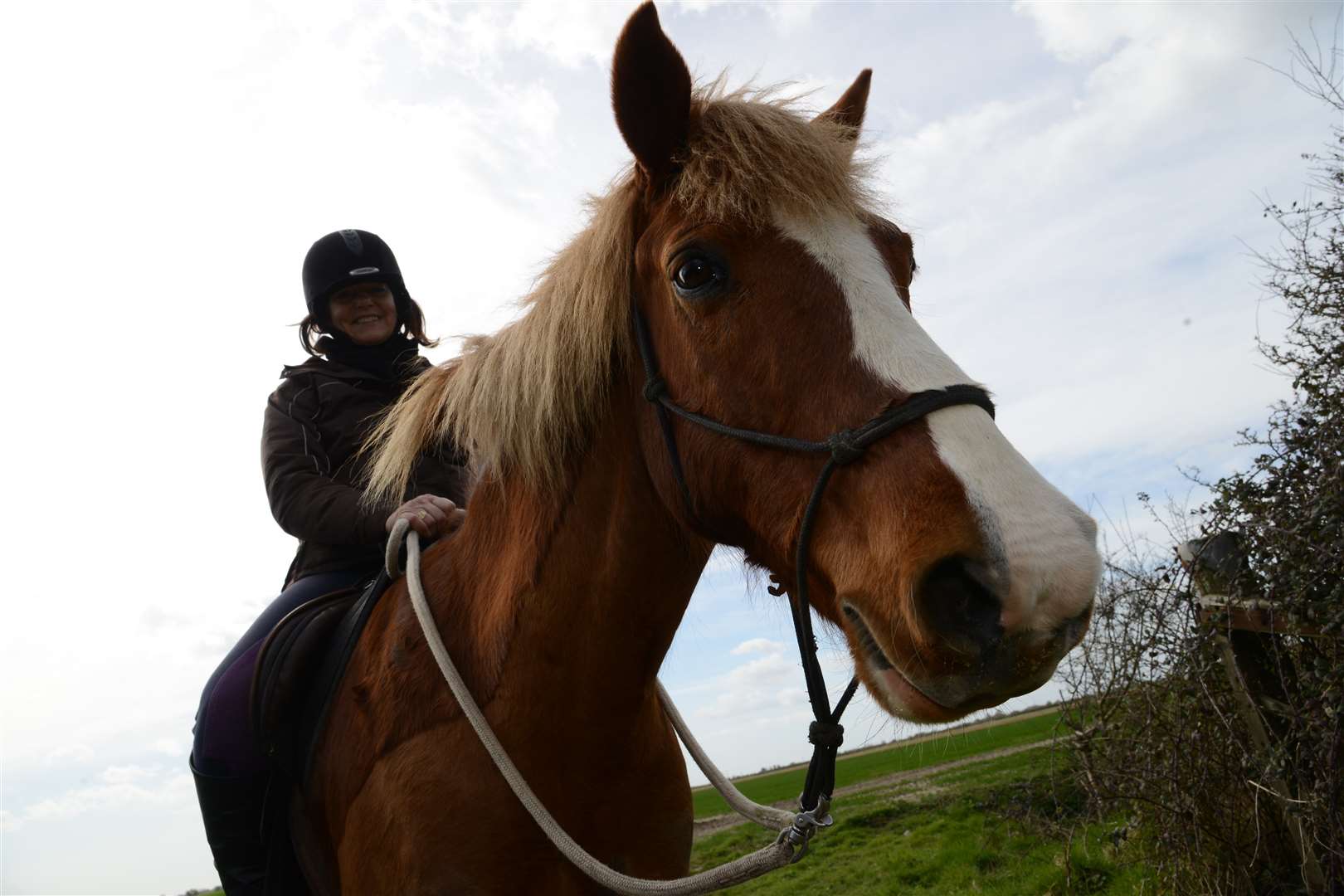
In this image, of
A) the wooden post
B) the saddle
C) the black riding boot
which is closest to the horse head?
the saddle

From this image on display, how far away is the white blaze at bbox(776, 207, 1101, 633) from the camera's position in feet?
4.56

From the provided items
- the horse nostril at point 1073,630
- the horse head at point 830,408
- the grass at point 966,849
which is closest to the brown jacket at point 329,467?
the horse head at point 830,408

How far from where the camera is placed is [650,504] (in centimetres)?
218

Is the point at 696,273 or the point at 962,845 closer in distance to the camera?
the point at 696,273

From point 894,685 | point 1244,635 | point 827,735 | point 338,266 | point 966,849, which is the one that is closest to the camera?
point 894,685

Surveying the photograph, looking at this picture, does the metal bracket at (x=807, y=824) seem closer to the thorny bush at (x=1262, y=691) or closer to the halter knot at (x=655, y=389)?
the halter knot at (x=655, y=389)

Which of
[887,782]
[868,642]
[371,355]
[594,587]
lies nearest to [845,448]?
[868,642]

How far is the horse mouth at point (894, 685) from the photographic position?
5.13ft

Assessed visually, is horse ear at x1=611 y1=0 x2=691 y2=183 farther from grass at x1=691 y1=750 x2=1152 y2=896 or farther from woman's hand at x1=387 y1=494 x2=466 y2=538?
grass at x1=691 y1=750 x2=1152 y2=896

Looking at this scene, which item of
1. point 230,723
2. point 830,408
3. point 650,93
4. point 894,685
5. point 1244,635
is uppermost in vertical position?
point 650,93

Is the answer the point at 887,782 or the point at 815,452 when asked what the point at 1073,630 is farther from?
the point at 887,782

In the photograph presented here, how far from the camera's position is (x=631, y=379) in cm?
225

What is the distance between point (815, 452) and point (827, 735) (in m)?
0.70

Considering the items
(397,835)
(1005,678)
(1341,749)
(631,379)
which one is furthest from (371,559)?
(1341,749)
